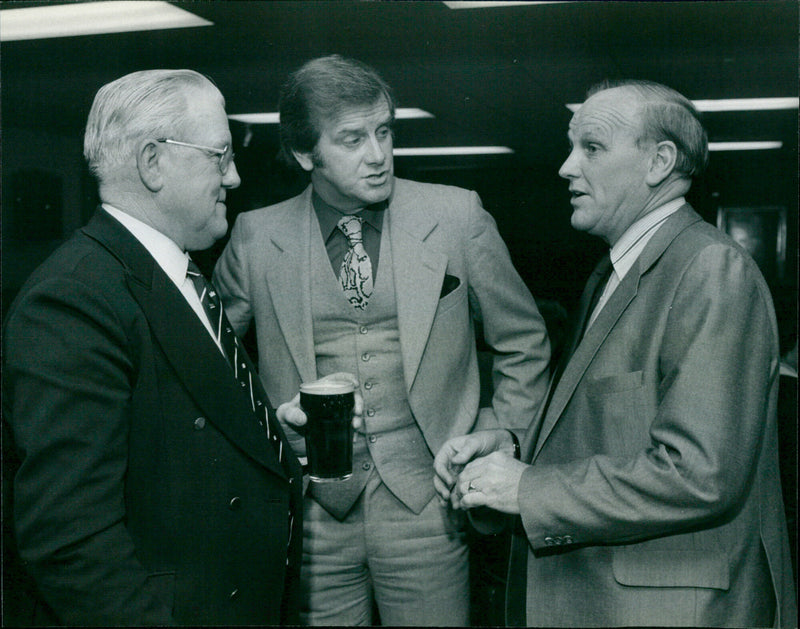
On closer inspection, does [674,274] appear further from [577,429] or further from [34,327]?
[34,327]

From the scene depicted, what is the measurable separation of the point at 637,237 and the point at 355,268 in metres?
0.79

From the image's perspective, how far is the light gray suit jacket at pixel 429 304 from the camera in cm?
205

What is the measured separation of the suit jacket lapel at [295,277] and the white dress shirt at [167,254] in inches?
13.4

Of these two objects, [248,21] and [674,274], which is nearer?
[674,274]

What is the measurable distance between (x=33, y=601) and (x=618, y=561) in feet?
4.36

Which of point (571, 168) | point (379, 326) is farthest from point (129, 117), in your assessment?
point (571, 168)

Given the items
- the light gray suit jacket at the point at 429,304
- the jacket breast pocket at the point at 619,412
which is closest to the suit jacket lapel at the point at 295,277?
the light gray suit jacket at the point at 429,304

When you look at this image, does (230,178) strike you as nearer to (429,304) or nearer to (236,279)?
(236,279)

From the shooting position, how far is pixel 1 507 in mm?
1916

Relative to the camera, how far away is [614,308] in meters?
1.71

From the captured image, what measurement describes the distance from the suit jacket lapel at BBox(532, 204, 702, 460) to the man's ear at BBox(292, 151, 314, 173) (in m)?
0.94

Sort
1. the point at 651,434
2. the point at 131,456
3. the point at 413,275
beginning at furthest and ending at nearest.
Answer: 1. the point at 413,275
2. the point at 651,434
3. the point at 131,456

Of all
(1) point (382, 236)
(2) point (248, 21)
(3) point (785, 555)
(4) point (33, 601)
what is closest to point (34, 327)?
(4) point (33, 601)

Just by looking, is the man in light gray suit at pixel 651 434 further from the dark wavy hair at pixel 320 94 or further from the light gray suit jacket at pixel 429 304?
the dark wavy hair at pixel 320 94
